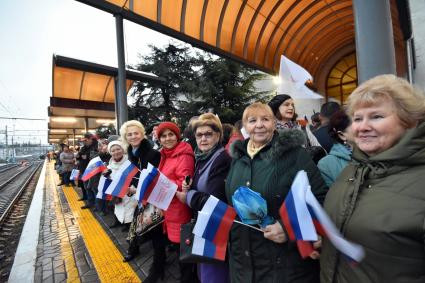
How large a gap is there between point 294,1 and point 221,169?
24.2ft

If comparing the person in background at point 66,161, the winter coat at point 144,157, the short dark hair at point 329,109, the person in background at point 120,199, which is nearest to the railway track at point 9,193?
the person in background at point 66,161

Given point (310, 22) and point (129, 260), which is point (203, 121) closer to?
point (129, 260)

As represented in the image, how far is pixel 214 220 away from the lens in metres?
2.08

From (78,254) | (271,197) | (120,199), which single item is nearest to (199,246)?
(271,197)

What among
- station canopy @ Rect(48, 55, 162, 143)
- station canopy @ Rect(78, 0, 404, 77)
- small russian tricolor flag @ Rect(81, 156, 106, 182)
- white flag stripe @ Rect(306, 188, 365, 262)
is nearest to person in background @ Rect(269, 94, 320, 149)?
white flag stripe @ Rect(306, 188, 365, 262)

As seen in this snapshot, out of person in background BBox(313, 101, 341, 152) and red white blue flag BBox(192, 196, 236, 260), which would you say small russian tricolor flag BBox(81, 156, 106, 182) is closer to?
red white blue flag BBox(192, 196, 236, 260)

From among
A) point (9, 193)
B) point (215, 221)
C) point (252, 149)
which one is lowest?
point (9, 193)

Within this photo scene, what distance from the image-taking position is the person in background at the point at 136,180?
3.50m

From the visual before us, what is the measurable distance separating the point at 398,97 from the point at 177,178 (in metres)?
2.30

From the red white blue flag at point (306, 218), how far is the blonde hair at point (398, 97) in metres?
0.55

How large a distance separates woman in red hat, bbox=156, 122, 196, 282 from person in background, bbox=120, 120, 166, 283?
48 cm

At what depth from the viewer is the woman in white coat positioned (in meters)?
4.48

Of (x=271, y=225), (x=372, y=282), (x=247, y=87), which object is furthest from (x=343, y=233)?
(x=247, y=87)

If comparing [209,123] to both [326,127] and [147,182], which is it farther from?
[326,127]
